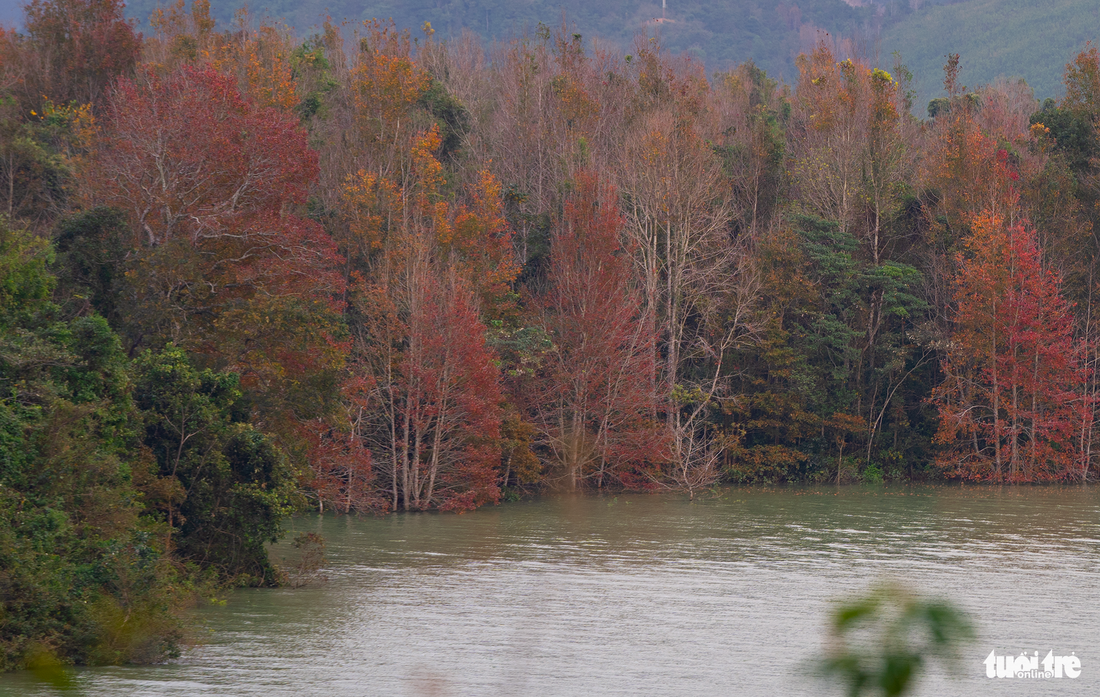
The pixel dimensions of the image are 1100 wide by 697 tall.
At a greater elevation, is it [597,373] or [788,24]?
[788,24]

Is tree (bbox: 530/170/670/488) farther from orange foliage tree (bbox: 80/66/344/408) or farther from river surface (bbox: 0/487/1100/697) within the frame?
orange foliage tree (bbox: 80/66/344/408)

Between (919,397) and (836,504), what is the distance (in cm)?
1122

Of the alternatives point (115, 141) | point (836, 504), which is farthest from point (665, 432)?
point (115, 141)

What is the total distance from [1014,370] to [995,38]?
11171 centimetres

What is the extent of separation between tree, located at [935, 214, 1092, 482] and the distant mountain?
90.5m

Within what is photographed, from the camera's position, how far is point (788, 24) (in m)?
162

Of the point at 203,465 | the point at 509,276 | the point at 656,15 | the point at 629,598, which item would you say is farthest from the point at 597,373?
the point at 656,15

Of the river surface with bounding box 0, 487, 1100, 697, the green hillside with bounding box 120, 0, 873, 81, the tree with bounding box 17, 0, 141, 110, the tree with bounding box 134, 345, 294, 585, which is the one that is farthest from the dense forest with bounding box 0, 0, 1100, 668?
Answer: the green hillside with bounding box 120, 0, 873, 81

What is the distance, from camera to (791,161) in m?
52.9

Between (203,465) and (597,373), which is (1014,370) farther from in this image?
(203,465)

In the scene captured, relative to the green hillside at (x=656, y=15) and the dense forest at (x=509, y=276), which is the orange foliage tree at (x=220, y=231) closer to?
the dense forest at (x=509, y=276)

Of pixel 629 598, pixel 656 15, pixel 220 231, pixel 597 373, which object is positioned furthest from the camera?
pixel 656 15

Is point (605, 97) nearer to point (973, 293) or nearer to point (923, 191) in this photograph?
point (923, 191)

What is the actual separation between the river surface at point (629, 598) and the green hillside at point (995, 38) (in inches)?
3912
